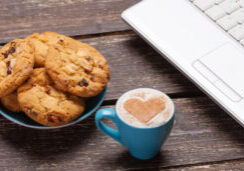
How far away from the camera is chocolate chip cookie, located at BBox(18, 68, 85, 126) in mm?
725

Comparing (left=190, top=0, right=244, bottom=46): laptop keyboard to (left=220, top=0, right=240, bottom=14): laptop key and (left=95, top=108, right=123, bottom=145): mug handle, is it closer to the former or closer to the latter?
(left=220, top=0, right=240, bottom=14): laptop key

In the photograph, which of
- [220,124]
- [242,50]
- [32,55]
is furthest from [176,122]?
[32,55]

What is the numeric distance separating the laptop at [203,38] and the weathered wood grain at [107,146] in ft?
0.20

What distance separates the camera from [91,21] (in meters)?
1.04

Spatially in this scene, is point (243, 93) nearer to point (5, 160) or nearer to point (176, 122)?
point (176, 122)

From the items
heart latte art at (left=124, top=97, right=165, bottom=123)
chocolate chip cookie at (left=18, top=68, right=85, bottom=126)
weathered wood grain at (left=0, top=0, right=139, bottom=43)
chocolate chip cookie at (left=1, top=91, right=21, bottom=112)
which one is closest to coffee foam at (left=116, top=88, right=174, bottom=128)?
heart latte art at (left=124, top=97, right=165, bottom=123)

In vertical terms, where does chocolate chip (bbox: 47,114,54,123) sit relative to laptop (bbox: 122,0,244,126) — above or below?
below

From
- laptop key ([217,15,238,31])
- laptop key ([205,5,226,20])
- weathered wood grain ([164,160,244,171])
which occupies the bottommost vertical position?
weathered wood grain ([164,160,244,171])

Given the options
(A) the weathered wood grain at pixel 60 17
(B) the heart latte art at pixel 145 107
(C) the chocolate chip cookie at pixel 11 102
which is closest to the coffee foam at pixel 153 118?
(B) the heart latte art at pixel 145 107

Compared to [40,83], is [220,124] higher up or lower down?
lower down

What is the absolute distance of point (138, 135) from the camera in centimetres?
68

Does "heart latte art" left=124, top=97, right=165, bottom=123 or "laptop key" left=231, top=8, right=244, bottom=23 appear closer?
"heart latte art" left=124, top=97, right=165, bottom=123

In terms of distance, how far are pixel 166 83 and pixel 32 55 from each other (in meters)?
0.31

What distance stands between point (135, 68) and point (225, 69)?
211 mm
